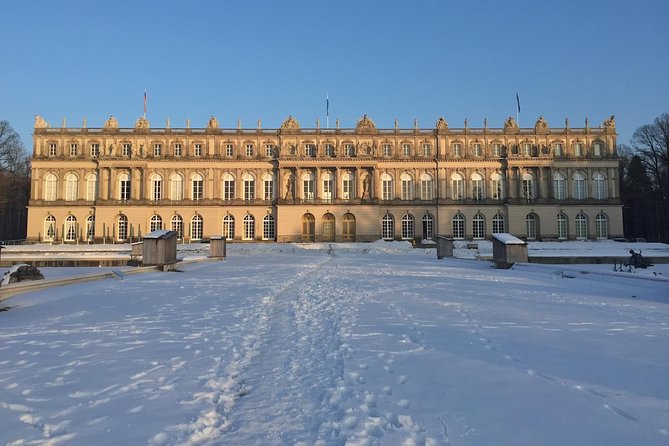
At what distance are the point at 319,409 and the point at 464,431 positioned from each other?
125cm

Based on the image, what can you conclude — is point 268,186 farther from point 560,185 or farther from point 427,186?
point 560,185

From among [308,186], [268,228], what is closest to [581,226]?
[308,186]

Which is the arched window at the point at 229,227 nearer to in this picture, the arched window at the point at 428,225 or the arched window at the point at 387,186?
the arched window at the point at 387,186

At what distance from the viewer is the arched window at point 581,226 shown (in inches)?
2221

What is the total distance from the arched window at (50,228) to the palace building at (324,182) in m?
0.34

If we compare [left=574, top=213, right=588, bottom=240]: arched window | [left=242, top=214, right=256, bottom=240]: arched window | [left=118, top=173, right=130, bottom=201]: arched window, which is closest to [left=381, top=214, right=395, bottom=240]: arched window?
[left=242, top=214, right=256, bottom=240]: arched window

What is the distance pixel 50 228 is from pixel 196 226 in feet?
61.1

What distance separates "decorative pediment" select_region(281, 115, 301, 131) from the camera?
187ft

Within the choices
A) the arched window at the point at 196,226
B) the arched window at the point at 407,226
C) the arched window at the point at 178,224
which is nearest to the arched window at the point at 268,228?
the arched window at the point at 196,226

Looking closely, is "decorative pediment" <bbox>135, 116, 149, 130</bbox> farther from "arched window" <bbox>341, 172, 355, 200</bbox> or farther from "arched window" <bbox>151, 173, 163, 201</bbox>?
"arched window" <bbox>341, 172, 355, 200</bbox>

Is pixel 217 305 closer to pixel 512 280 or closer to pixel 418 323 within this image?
pixel 418 323

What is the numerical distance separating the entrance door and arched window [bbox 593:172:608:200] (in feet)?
116

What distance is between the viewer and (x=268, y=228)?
56438mm

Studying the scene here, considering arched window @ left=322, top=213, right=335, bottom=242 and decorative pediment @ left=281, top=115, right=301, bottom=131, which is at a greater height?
decorative pediment @ left=281, top=115, right=301, bottom=131
